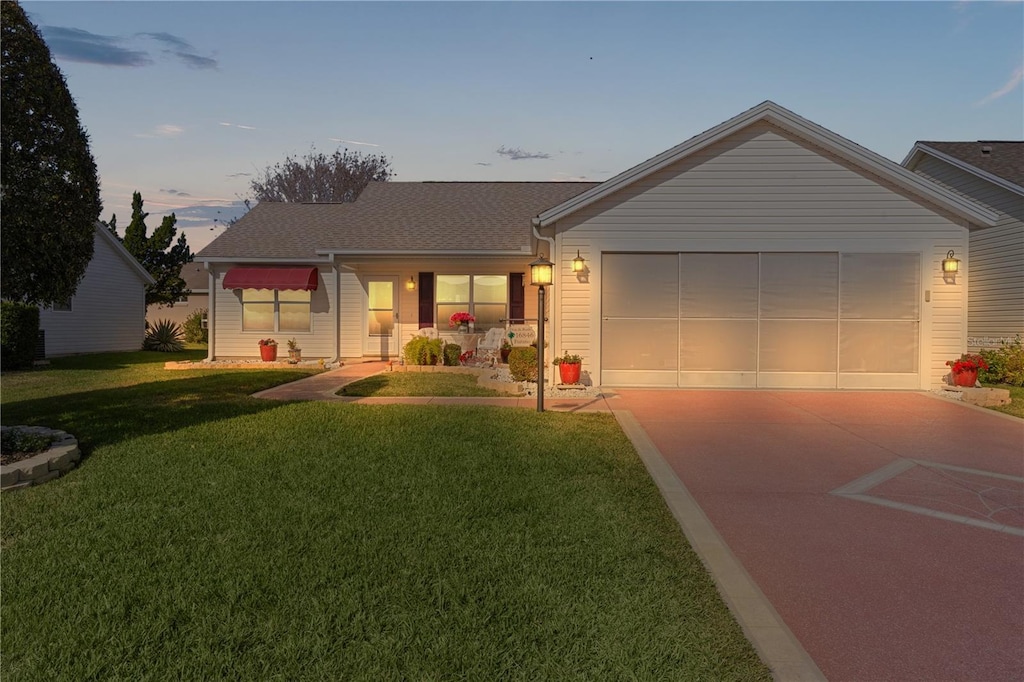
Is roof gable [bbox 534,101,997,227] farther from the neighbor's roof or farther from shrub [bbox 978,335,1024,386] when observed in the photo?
the neighbor's roof

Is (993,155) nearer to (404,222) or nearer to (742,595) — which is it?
(404,222)

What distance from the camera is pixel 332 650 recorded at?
115 inches

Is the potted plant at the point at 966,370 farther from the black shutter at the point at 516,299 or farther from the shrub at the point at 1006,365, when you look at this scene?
the black shutter at the point at 516,299

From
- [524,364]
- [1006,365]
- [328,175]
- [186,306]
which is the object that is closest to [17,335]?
[524,364]

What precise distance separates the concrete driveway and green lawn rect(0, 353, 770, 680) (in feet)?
1.75

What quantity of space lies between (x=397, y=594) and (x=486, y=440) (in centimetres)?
400

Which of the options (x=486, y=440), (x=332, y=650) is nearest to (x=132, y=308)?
(x=486, y=440)

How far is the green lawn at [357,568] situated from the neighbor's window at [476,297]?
11.5 metres

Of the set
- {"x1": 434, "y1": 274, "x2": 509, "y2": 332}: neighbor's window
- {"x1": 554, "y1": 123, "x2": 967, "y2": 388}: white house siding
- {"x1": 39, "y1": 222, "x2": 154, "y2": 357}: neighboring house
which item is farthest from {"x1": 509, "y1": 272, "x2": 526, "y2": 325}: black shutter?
{"x1": 39, "y1": 222, "x2": 154, "y2": 357}: neighboring house

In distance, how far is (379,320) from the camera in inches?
763

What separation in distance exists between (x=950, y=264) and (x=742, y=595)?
458 inches

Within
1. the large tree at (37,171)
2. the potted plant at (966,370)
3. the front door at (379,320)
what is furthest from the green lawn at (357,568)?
the front door at (379,320)

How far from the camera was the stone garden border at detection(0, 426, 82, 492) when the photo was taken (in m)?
5.69

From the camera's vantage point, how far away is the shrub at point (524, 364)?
12.5 metres
